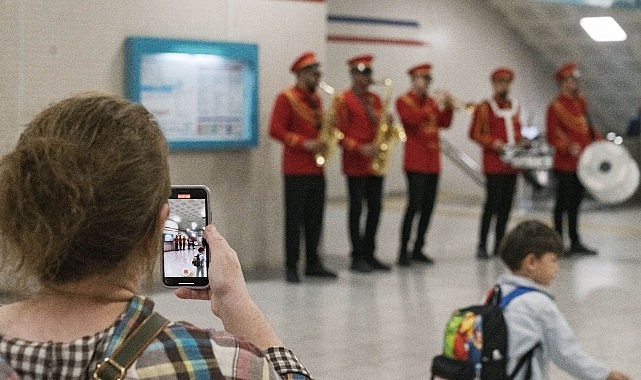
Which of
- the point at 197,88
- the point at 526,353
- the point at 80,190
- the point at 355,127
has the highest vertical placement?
the point at 80,190

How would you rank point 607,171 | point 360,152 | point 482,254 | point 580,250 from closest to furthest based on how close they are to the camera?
point 360,152
point 482,254
point 580,250
point 607,171

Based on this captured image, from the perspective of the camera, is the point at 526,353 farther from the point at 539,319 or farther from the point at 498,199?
the point at 498,199

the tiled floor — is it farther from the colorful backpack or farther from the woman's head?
the woman's head

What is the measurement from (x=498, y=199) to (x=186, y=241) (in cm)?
783

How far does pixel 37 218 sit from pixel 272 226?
7030mm

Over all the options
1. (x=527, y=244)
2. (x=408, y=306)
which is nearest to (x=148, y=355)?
(x=527, y=244)

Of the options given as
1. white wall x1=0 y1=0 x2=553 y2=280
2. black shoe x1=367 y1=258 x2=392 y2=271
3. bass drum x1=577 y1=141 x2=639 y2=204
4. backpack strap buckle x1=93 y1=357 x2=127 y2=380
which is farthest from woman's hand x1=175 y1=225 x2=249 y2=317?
bass drum x1=577 y1=141 x2=639 y2=204

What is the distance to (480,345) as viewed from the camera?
3494 millimetres

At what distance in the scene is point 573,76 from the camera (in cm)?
947

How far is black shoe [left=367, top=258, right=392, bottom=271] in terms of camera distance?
8.38m

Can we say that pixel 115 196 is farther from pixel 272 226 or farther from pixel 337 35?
pixel 337 35

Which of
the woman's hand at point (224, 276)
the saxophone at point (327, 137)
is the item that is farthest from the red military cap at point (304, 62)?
the woman's hand at point (224, 276)

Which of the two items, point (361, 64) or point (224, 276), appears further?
point (361, 64)

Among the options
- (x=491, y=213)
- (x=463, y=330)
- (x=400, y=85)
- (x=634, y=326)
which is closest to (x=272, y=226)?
(x=491, y=213)
